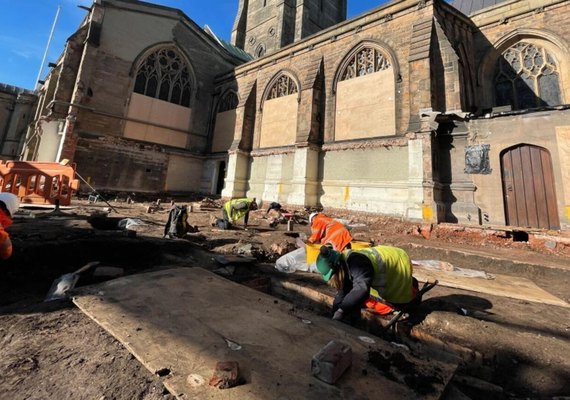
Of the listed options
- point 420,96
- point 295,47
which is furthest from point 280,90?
point 420,96

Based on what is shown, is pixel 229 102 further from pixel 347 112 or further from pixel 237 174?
pixel 347 112

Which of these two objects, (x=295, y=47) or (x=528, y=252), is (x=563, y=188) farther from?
(x=295, y=47)

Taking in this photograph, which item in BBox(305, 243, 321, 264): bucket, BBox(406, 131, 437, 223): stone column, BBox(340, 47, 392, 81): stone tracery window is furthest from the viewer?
BBox(340, 47, 392, 81): stone tracery window

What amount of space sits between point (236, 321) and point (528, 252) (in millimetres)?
7772

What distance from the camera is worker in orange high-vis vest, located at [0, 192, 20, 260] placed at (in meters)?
2.98

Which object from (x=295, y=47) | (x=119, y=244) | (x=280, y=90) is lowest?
(x=119, y=244)

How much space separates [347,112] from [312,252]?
940cm

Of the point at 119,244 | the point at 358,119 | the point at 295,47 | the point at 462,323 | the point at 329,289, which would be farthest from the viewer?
the point at 295,47

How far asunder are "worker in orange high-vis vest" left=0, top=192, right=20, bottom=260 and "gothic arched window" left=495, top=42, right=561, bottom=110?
53.9 feet

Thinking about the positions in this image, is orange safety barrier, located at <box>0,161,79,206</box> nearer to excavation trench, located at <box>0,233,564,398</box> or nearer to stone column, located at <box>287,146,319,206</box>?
excavation trench, located at <box>0,233,564,398</box>

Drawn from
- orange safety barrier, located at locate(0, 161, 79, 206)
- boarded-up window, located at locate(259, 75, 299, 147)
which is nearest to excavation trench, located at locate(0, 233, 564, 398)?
orange safety barrier, located at locate(0, 161, 79, 206)

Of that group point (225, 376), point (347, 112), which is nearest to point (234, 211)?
point (225, 376)

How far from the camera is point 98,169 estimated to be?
14594 mm

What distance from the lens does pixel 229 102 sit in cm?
1845
